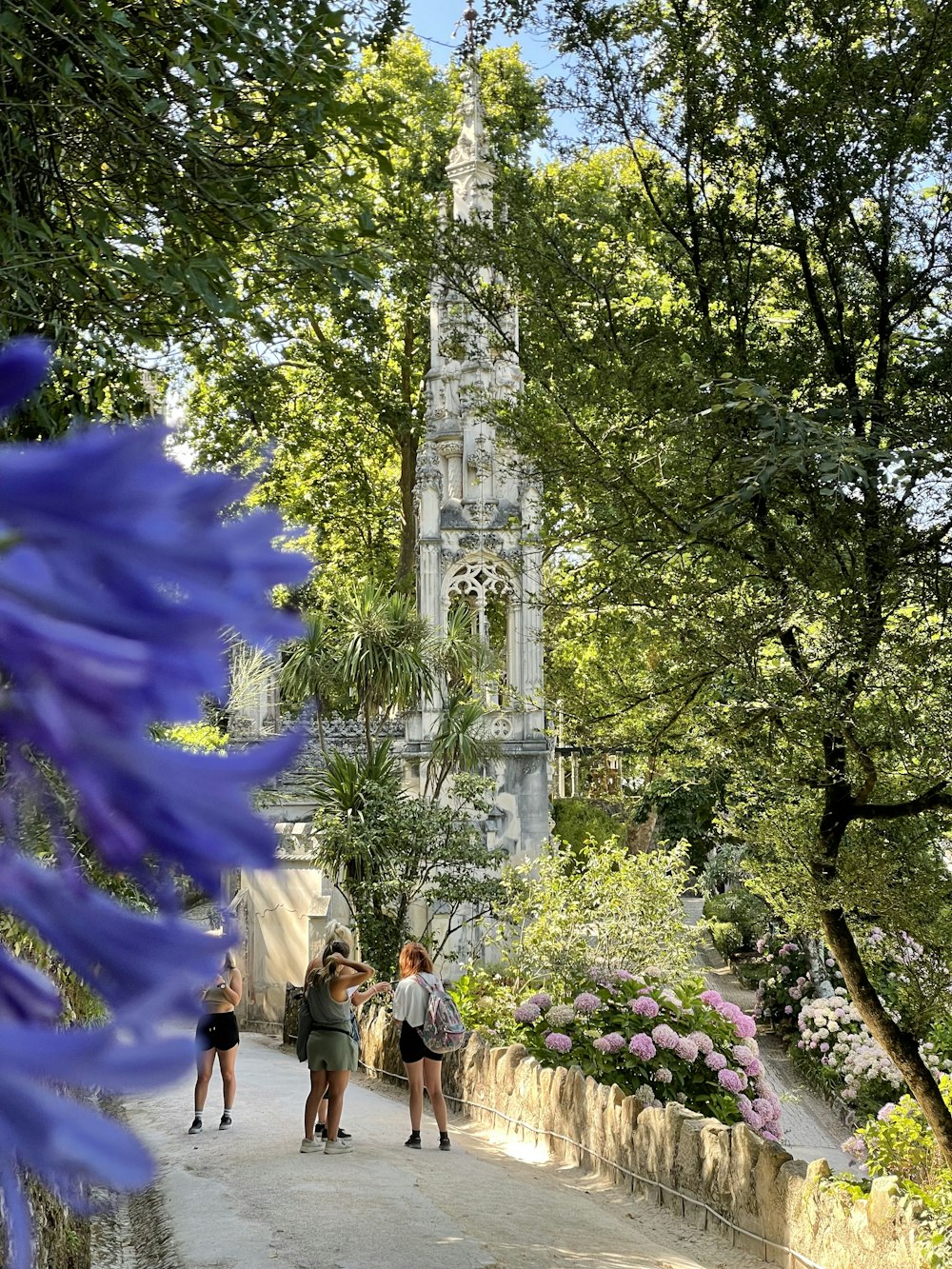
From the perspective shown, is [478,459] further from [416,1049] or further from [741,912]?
[741,912]

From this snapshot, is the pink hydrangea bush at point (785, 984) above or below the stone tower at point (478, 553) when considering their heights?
below

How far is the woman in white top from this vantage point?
9469mm

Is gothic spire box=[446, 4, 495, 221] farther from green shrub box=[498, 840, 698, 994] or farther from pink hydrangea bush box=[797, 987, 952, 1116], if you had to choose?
pink hydrangea bush box=[797, 987, 952, 1116]

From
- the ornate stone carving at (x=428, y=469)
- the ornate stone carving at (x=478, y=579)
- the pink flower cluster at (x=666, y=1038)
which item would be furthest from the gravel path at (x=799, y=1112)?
the ornate stone carving at (x=428, y=469)

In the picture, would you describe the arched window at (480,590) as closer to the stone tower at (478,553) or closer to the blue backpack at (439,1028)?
the stone tower at (478,553)

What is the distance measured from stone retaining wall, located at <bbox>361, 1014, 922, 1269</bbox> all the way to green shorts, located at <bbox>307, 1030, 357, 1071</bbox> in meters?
2.08

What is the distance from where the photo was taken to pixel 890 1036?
7730mm

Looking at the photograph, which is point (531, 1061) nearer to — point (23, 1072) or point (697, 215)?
point (697, 215)

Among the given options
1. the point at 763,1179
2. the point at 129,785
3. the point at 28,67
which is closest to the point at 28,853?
the point at 129,785

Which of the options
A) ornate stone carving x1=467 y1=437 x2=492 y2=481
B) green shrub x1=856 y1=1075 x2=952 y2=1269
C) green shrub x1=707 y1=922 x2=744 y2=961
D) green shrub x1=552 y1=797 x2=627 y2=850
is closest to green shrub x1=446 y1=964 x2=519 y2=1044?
green shrub x1=856 y1=1075 x2=952 y2=1269

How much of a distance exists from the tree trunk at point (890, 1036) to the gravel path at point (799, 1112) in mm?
3549

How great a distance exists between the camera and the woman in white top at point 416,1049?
9469mm

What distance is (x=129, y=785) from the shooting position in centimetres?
26

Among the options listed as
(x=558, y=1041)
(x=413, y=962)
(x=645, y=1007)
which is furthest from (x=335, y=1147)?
(x=645, y=1007)
